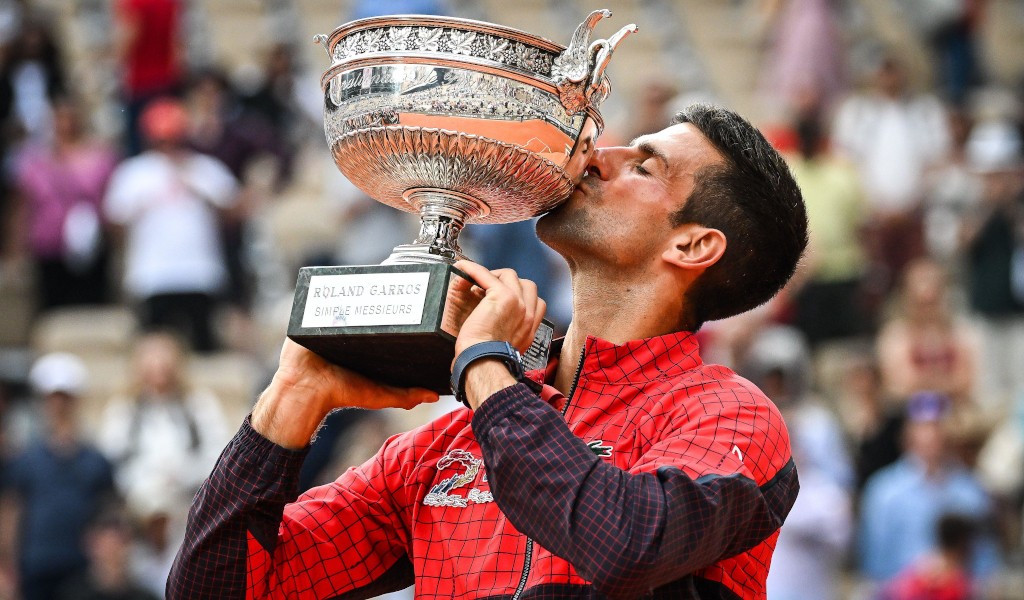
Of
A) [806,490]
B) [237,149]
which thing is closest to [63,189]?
[237,149]

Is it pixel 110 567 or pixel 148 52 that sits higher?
pixel 148 52

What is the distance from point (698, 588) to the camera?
3.13m

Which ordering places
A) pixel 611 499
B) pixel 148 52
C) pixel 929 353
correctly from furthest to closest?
pixel 148 52, pixel 929 353, pixel 611 499

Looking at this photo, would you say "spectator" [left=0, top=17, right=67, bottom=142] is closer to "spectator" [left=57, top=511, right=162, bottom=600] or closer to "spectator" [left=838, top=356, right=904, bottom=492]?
"spectator" [left=57, top=511, right=162, bottom=600]

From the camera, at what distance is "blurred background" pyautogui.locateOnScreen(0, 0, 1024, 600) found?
8.19 metres

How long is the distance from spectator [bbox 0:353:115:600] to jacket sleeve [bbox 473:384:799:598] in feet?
18.0

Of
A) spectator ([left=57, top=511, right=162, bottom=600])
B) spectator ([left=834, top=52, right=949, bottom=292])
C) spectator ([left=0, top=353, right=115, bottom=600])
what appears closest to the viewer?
spectator ([left=57, top=511, right=162, bottom=600])

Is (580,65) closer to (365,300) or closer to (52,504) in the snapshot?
(365,300)

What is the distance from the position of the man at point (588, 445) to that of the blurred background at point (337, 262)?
4.32m

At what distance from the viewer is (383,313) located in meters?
3.04

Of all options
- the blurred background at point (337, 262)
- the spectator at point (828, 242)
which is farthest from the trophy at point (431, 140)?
the spectator at point (828, 242)

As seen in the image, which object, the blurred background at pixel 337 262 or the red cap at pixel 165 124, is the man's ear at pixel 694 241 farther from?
the red cap at pixel 165 124

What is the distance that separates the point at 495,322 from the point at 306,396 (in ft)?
1.43

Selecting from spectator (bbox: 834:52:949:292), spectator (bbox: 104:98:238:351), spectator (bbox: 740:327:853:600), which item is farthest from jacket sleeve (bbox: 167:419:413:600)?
spectator (bbox: 834:52:949:292)
